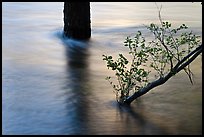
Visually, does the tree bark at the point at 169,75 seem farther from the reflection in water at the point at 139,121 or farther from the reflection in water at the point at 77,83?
the reflection in water at the point at 77,83

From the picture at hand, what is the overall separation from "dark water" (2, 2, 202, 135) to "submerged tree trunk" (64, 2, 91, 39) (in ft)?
0.61

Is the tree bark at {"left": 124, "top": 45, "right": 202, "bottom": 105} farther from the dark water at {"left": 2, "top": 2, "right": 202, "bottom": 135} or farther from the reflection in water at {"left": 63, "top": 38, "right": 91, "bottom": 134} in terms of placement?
the reflection in water at {"left": 63, "top": 38, "right": 91, "bottom": 134}

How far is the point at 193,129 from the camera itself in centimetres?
438

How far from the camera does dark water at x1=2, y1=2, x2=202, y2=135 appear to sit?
14.7 ft

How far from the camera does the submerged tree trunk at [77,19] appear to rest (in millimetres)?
8531

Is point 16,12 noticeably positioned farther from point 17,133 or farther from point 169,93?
point 17,133

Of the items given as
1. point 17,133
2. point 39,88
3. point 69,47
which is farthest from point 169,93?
point 69,47

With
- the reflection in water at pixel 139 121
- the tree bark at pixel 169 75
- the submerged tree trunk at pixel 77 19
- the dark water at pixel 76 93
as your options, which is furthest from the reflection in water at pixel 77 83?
the tree bark at pixel 169 75

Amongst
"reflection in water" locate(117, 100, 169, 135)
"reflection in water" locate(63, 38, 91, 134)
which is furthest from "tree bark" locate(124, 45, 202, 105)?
"reflection in water" locate(63, 38, 91, 134)

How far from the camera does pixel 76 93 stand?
5.54 metres

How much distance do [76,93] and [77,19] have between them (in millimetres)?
3282

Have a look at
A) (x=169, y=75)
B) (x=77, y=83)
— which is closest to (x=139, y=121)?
(x=169, y=75)

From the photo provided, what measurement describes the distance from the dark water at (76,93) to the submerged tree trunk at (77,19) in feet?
0.61

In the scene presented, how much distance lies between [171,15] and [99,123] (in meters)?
8.87
